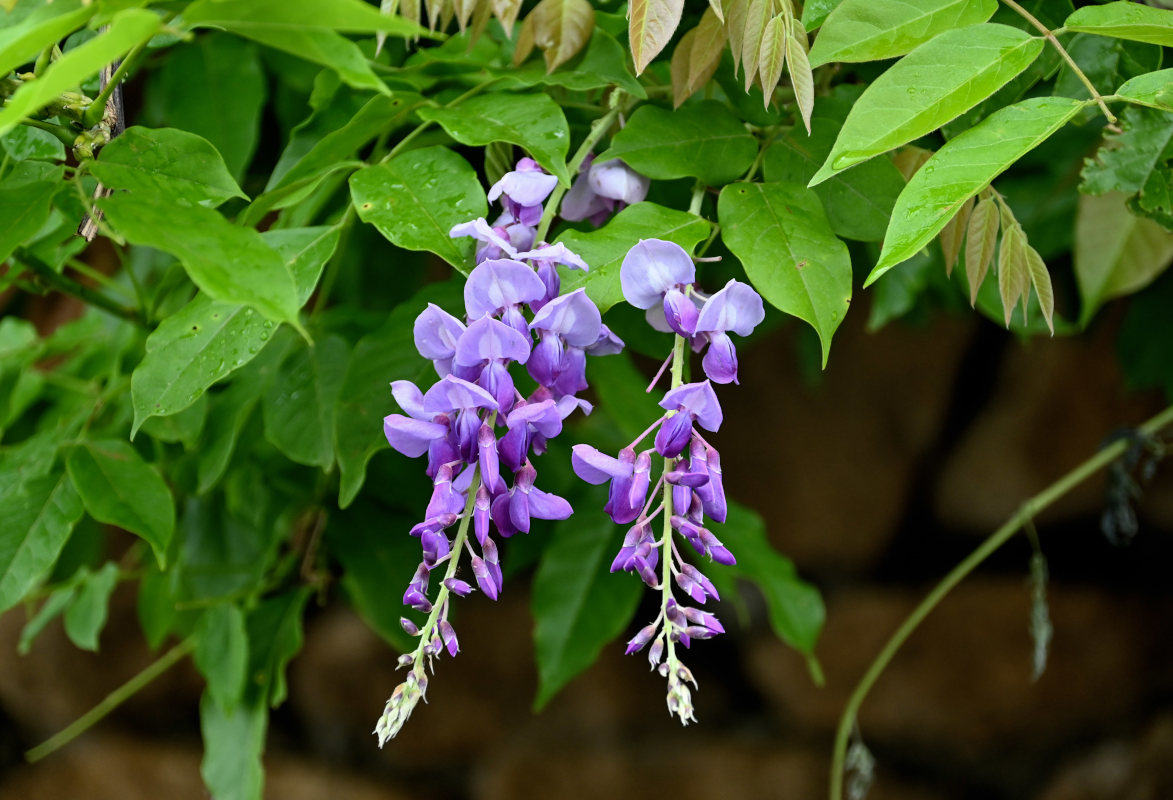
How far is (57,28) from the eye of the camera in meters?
0.33

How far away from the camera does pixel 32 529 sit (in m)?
0.59

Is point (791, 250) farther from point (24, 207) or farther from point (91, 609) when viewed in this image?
point (91, 609)

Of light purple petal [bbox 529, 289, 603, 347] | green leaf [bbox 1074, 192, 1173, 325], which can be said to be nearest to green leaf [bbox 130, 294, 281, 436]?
light purple petal [bbox 529, 289, 603, 347]

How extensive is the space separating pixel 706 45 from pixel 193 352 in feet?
1.05

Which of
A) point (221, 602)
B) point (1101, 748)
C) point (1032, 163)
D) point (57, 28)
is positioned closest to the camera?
point (57, 28)

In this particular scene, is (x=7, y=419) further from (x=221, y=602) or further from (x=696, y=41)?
(x=696, y=41)

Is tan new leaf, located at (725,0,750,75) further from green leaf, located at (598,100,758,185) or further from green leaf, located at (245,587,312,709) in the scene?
green leaf, located at (245,587,312,709)

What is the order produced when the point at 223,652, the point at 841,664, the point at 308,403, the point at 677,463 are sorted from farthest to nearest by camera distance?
the point at 841,664 < the point at 223,652 < the point at 308,403 < the point at 677,463

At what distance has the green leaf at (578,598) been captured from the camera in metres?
0.79

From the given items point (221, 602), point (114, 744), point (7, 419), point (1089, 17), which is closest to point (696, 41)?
point (1089, 17)

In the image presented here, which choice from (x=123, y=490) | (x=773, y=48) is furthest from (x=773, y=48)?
(x=123, y=490)

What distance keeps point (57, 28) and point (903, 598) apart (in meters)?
1.63

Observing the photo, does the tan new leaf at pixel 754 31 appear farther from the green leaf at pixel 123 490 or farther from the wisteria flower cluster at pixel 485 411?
the green leaf at pixel 123 490

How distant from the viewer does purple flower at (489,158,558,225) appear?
0.45 metres
